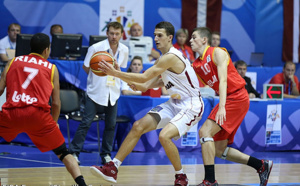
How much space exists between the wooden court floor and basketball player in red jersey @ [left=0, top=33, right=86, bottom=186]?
1.03 metres

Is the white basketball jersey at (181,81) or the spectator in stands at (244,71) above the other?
the white basketball jersey at (181,81)

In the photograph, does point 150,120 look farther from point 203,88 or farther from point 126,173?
point 203,88

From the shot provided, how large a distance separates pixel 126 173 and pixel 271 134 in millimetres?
3791

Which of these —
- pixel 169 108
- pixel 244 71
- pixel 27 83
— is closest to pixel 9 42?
pixel 244 71

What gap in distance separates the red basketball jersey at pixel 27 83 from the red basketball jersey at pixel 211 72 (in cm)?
183

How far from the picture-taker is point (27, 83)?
17.0 ft

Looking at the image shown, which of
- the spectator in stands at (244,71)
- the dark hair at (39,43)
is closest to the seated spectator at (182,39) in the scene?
the spectator in stands at (244,71)

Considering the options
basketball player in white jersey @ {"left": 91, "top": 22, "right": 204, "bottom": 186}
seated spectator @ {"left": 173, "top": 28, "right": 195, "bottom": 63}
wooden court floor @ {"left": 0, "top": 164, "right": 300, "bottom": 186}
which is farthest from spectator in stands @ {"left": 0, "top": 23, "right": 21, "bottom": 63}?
basketball player in white jersey @ {"left": 91, "top": 22, "right": 204, "bottom": 186}

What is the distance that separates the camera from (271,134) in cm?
1002

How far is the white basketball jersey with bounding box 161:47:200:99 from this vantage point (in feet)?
20.0

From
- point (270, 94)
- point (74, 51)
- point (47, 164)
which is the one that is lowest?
point (47, 164)

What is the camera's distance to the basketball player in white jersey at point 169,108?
588 centimetres

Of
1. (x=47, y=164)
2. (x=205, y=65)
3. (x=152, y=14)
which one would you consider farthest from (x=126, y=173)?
(x=152, y=14)

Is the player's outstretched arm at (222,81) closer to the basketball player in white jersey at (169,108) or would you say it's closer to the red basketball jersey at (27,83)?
the basketball player in white jersey at (169,108)
